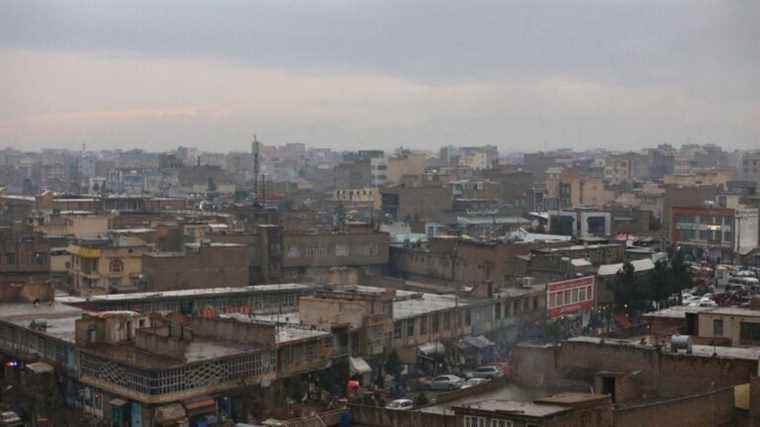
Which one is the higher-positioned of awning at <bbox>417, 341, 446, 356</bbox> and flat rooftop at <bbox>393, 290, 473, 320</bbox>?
flat rooftop at <bbox>393, 290, 473, 320</bbox>

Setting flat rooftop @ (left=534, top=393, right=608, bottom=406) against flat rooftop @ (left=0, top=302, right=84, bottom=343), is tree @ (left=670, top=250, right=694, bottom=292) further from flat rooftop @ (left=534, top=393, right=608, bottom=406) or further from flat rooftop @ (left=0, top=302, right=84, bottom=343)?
flat rooftop @ (left=534, top=393, right=608, bottom=406)

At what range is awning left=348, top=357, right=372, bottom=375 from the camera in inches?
552

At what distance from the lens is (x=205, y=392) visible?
11805 millimetres

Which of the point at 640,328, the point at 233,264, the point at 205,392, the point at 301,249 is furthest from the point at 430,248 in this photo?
the point at 205,392

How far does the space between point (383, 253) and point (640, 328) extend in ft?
34.4

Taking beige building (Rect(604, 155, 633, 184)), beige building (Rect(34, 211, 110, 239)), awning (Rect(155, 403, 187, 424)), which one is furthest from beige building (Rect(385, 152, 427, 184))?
awning (Rect(155, 403, 187, 424))

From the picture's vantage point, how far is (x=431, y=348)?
1589 centimetres

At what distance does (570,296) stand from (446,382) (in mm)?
5997

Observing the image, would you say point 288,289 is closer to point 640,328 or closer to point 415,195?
point 640,328

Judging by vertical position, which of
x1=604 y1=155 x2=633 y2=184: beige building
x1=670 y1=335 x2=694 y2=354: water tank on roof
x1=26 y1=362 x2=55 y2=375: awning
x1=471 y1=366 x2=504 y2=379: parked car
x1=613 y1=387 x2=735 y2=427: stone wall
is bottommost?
x1=471 y1=366 x2=504 y2=379: parked car

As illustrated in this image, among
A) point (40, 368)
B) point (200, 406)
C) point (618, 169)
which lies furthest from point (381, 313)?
point (618, 169)

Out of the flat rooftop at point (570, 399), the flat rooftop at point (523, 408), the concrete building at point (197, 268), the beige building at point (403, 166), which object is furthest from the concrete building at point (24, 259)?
the beige building at point (403, 166)

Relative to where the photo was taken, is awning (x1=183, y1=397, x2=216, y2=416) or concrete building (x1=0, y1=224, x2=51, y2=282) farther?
Answer: concrete building (x1=0, y1=224, x2=51, y2=282)

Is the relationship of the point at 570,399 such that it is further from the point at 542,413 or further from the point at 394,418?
the point at 394,418
